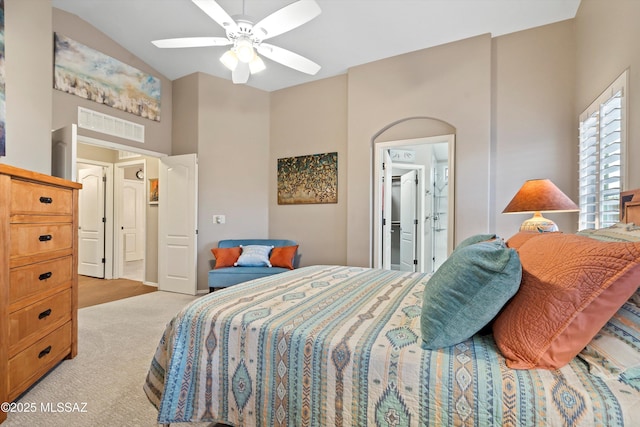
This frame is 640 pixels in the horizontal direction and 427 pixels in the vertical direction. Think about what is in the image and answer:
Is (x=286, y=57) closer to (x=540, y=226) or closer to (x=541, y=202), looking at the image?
(x=541, y=202)

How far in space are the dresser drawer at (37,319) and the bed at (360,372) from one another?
909 millimetres

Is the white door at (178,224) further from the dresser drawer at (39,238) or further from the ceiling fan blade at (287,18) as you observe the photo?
the ceiling fan blade at (287,18)

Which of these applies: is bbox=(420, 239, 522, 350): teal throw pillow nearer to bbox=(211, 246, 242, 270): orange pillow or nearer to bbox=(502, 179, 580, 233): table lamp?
bbox=(502, 179, 580, 233): table lamp

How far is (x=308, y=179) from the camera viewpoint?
4375 mm

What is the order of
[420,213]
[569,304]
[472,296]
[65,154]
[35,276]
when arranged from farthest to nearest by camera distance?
[420,213]
[65,154]
[35,276]
[472,296]
[569,304]

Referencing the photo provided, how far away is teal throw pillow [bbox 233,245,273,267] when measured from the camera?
153 inches

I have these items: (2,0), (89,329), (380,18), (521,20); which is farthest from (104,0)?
(521,20)

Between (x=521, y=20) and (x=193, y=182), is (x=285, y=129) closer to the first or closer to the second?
(x=193, y=182)

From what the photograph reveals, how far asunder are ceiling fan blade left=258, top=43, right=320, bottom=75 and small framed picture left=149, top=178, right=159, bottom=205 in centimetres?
331

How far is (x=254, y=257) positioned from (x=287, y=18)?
2.75 m

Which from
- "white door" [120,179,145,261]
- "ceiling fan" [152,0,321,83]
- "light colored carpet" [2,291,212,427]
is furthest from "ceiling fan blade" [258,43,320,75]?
"white door" [120,179,145,261]

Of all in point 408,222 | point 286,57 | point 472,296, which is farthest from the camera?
point 408,222

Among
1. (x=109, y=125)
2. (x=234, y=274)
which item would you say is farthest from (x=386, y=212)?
(x=109, y=125)

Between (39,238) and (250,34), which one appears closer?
A: (39,238)
